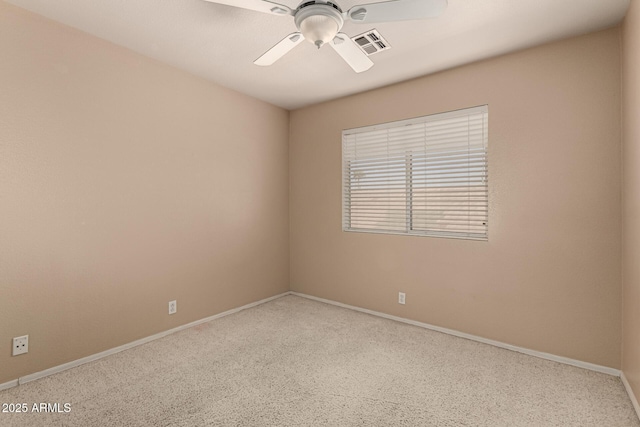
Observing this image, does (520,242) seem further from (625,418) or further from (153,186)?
(153,186)

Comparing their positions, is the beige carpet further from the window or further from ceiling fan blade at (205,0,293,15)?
ceiling fan blade at (205,0,293,15)

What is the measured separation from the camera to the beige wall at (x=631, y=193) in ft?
6.29

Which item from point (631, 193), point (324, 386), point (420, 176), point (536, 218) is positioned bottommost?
point (324, 386)

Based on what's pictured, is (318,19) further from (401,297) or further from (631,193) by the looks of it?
(401,297)

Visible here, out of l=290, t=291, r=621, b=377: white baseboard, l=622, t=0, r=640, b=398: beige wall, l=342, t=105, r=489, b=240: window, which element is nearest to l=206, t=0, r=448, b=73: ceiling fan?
l=622, t=0, r=640, b=398: beige wall

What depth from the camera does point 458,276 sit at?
9.88 feet

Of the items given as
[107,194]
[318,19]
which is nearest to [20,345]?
[107,194]

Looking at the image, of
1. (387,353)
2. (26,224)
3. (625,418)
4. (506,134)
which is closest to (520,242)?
(506,134)

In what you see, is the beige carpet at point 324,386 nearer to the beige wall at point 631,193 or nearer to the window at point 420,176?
the beige wall at point 631,193

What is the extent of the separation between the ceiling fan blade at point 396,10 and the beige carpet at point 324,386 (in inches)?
87.6

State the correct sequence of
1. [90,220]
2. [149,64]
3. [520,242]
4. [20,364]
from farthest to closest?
[149,64]
[520,242]
[90,220]
[20,364]

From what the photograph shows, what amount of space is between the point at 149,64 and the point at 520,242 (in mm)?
3638

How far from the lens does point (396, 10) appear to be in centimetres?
161

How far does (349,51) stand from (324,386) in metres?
2.26
